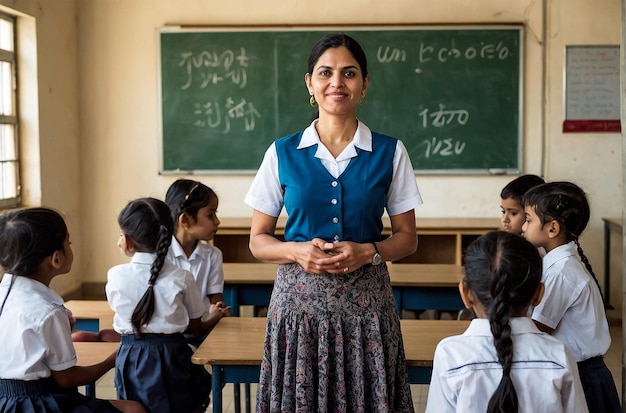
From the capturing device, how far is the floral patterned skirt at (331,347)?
194cm

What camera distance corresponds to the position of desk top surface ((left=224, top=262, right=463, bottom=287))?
11.7 feet

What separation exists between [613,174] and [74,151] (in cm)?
391

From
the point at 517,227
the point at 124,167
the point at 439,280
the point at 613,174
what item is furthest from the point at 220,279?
the point at 613,174

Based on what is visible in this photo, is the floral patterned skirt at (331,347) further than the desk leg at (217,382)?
No

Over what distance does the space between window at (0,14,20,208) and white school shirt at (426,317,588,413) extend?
159 inches

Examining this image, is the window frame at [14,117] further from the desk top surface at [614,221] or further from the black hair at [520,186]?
A: the desk top surface at [614,221]

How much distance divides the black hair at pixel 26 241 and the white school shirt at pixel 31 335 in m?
0.04

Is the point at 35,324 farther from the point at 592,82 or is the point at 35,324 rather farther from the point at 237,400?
the point at 592,82

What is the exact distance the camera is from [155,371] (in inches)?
97.6

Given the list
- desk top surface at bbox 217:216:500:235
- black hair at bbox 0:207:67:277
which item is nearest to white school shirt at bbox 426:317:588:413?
black hair at bbox 0:207:67:277

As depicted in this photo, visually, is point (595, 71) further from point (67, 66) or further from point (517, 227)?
point (67, 66)

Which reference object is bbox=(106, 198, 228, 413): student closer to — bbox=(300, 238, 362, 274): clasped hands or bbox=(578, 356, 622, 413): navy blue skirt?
bbox=(300, 238, 362, 274): clasped hands

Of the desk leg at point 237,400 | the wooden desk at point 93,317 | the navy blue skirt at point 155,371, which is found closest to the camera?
the navy blue skirt at point 155,371

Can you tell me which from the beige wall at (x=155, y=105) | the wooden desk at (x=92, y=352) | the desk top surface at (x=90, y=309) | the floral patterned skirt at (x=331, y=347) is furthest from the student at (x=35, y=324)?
the beige wall at (x=155, y=105)
